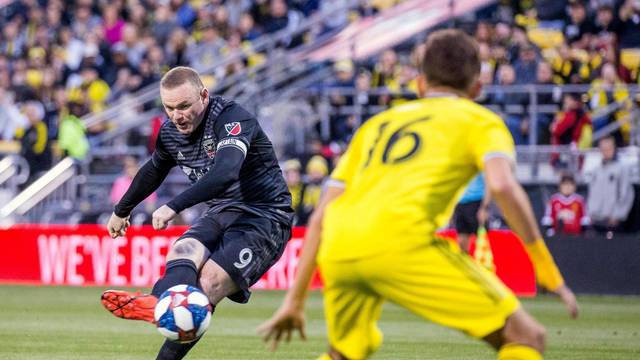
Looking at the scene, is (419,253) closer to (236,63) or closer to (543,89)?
(543,89)

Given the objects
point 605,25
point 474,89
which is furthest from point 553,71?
point 474,89

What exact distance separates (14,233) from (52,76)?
5549 millimetres

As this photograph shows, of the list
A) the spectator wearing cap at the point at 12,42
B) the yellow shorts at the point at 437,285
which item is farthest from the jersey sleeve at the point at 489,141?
the spectator wearing cap at the point at 12,42

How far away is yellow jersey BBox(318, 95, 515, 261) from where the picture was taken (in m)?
5.14

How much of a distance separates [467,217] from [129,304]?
7.63 m

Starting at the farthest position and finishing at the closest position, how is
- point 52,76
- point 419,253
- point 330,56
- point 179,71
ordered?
point 52,76 < point 330,56 < point 179,71 < point 419,253

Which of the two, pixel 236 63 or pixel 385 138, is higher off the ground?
pixel 385 138

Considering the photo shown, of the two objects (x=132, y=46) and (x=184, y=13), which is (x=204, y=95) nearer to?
(x=132, y=46)

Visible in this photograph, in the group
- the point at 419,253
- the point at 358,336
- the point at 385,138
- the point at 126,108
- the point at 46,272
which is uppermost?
the point at 385,138

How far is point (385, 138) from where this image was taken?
17.4ft

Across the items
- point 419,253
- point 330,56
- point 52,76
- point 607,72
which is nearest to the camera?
point 419,253

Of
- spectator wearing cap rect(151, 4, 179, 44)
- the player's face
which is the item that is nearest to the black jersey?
the player's face

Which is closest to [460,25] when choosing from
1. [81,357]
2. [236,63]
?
[236,63]

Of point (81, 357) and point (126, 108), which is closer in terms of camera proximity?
point (81, 357)
